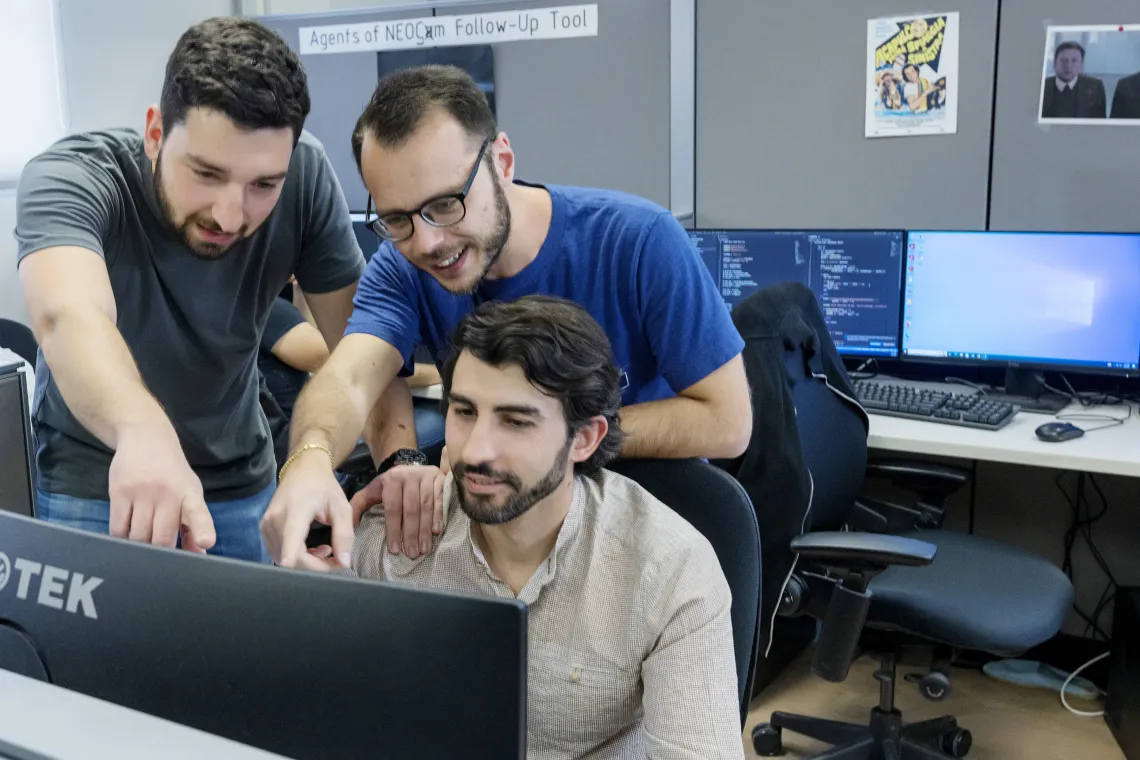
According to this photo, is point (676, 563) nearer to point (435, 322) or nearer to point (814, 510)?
point (435, 322)

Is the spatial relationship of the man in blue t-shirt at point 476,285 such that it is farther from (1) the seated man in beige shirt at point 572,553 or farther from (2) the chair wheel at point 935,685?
(2) the chair wheel at point 935,685

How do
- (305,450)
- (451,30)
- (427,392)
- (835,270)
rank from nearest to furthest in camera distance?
(305,450) < (835,270) < (427,392) < (451,30)

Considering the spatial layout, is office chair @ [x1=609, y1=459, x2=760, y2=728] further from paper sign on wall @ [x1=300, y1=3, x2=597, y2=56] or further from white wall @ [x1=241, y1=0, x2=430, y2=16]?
white wall @ [x1=241, y1=0, x2=430, y2=16]

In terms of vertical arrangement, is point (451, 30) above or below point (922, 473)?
above

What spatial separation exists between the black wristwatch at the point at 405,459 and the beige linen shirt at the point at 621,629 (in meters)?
0.12

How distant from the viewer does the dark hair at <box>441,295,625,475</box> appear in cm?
125

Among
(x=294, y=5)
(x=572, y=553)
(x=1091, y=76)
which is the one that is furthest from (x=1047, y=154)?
(x=294, y=5)

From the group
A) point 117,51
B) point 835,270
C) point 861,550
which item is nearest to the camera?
point 861,550

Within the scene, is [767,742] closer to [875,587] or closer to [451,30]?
[875,587]

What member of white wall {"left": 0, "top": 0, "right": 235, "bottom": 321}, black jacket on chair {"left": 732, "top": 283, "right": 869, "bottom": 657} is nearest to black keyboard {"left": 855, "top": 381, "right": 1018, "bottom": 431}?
black jacket on chair {"left": 732, "top": 283, "right": 869, "bottom": 657}

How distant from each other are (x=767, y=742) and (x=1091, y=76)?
5.70ft

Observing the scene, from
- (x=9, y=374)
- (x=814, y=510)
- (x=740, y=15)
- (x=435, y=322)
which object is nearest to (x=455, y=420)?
(x=435, y=322)

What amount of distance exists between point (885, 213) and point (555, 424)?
1.84 meters

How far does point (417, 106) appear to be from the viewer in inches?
48.2
